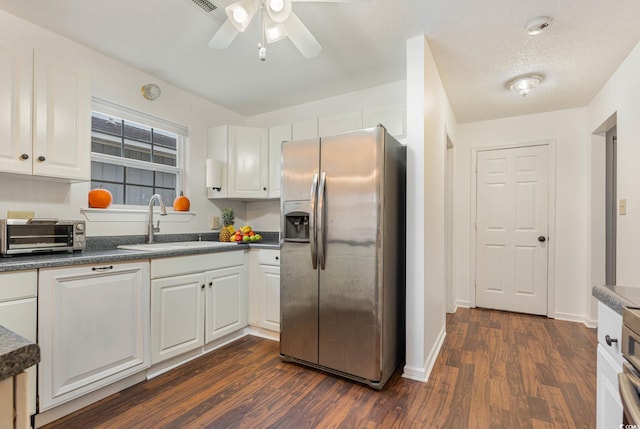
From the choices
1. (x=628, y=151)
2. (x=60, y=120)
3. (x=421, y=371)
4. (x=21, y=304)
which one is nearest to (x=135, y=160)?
(x=60, y=120)

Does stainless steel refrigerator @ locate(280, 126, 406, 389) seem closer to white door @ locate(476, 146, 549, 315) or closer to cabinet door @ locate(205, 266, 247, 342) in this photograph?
cabinet door @ locate(205, 266, 247, 342)

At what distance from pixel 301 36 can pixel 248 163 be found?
6.08 ft

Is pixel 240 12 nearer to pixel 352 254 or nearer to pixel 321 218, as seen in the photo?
pixel 321 218

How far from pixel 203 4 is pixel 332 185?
1.37 m

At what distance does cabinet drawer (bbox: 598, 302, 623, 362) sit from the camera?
96 cm

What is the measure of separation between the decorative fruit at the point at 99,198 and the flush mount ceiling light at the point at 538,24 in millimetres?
3296

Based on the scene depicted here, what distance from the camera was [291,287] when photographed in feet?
7.87

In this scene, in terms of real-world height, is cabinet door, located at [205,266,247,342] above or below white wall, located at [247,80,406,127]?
below

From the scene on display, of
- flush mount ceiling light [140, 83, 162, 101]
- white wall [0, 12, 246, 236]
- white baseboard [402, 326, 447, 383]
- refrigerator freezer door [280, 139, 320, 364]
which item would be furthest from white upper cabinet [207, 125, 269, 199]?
white baseboard [402, 326, 447, 383]

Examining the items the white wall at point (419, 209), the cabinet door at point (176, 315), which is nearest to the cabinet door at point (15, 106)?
the cabinet door at point (176, 315)

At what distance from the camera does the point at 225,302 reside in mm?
2723

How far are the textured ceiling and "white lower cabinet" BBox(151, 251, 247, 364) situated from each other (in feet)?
5.34

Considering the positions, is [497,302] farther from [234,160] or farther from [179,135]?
[179,135]

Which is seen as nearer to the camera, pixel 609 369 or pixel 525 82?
pixel 609 369
